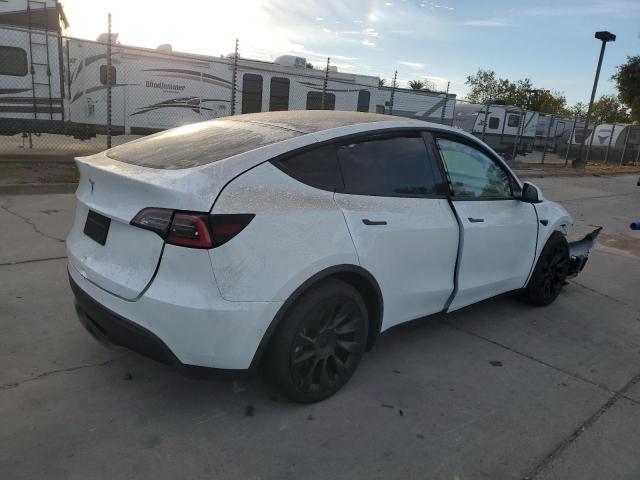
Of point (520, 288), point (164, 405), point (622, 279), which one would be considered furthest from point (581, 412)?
point (622, 279)

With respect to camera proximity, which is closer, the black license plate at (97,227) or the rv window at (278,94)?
the black license plate at (97,227)

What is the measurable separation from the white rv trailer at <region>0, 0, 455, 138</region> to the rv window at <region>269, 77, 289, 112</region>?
32mm

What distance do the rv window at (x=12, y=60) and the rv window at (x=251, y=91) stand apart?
6.10 m

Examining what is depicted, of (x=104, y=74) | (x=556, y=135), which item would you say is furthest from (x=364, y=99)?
(x=556, y=135)

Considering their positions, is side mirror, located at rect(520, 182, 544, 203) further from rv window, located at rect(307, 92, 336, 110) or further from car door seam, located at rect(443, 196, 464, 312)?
rv window, located at rect(307, 92, 336, 110)

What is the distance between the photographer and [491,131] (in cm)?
2836

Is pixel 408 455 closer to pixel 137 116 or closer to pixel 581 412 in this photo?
pixel 581 412

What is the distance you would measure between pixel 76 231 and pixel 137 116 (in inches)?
505

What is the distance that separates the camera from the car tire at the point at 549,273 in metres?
4.69

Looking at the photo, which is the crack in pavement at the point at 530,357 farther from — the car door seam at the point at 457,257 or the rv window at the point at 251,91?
the rv window at the point at 251,91

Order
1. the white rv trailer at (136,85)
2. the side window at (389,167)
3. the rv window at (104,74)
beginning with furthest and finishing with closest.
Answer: the rv window at (104,74), the white rv trailer at (136,85), the side window at (389,167)

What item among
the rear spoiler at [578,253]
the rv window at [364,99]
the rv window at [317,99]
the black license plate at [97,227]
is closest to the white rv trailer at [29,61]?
the rv window at [317,99]

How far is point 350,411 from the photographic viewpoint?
2.98 m

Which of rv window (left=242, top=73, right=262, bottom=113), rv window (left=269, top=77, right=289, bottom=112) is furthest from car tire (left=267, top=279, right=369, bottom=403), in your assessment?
rv window (left=269, top=77, right=289, bottom=112)
